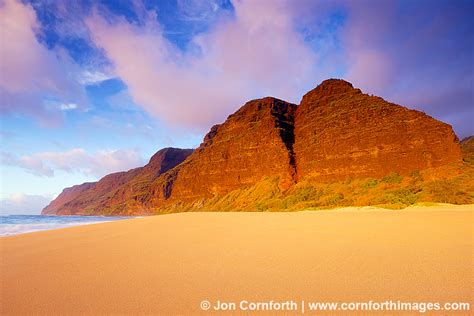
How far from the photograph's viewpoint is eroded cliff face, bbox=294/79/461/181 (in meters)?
40.2

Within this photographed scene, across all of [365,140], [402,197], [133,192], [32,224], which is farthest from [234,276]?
[133,192]

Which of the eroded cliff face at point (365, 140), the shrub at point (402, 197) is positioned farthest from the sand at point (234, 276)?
the eroded cliff face at point (365, 140)

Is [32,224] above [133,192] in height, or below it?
below

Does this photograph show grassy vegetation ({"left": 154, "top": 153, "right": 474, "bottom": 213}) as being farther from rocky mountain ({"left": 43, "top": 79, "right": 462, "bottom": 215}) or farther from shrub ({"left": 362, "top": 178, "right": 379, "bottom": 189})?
rocky mountain ({"left": 43, "top": 79, "right": 462, "bottom": 215})

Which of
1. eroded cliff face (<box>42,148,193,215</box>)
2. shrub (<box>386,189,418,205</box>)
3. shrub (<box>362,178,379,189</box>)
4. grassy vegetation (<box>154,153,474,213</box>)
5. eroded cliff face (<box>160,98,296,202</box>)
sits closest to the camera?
grassy vegetation (<box>154,153,474,213</box>)

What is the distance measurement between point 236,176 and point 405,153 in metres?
41.4

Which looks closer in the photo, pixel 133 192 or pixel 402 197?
pixel 402 197

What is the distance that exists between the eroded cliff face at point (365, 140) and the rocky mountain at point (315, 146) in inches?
4.7

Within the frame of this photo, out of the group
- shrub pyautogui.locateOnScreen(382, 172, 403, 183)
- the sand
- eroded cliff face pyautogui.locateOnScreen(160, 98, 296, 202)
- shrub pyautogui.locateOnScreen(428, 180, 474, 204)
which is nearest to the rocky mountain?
eroded cliff face pyautogui.locateOnScreen(160, 98, 296, 202)

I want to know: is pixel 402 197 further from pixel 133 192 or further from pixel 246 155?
pixel 133 192

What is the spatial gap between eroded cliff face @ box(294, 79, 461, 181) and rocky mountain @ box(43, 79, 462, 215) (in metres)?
0.12

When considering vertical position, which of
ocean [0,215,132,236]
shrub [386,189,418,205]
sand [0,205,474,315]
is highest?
shrub [386,189,418,205]

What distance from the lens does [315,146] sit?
183 feet

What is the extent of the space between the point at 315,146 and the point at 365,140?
33.7 ft
